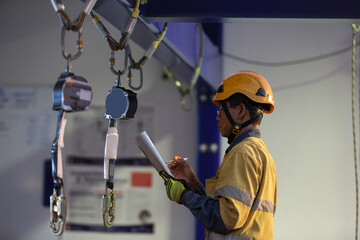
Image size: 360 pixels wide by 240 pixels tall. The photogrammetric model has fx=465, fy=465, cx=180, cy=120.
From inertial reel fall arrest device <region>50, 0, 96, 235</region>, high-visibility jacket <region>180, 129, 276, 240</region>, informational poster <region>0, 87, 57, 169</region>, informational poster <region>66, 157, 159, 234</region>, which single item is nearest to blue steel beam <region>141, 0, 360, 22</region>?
high-visibility jacket <region>180, 129, 276, 240</region>

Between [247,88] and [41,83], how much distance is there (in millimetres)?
2654

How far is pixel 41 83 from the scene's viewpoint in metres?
4.03

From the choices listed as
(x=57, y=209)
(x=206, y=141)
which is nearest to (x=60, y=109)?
(x=57, y=209)

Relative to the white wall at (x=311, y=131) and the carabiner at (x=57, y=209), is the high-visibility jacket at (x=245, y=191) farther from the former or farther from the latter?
the white wall at (x=311, y=131)

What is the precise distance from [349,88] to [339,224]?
40.8 inches

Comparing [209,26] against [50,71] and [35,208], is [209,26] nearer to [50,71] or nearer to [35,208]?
[50,71]

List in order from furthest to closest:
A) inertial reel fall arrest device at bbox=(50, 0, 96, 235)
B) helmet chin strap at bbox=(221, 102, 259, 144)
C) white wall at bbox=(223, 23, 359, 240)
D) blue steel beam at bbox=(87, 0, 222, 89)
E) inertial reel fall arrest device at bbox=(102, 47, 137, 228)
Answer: white wall at bbox=(223, 23, 359, 240)
helmet chin strap at bbox=(221, 102, 259, 144)
blue steel beam at bbox=(87, 0, 222, 89)
inertial reel fall arrest device at bbox=(102, 47, 137, 228)
inertial reel fall arrest device at bbox=(50, 0, 96, 235)

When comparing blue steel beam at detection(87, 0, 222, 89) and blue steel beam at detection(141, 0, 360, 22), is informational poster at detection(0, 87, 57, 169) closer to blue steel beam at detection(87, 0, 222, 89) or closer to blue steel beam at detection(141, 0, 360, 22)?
blue steel beam at detection(87, 0, 222, 89)

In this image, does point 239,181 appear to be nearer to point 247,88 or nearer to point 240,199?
point 240,199

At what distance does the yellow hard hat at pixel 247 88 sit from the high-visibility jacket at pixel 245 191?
174mm

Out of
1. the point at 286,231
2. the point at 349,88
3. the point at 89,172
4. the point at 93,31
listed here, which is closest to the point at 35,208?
the point at 89,172

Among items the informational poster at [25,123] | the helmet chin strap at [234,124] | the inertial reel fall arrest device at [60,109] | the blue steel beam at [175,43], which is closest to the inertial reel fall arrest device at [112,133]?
the inertial reel fall arrest device at [60,109]

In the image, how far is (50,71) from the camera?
13.3ft

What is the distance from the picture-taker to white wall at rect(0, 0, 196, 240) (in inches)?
150
